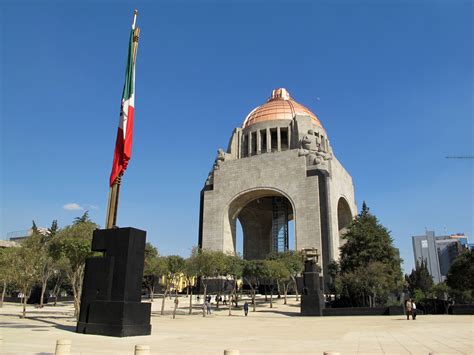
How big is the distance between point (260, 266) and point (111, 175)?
64.8 feet

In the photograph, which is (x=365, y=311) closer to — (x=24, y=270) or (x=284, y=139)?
(x=24, y=270)

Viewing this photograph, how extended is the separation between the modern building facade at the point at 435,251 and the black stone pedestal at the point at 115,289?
14221cm

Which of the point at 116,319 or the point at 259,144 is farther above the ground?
the point at 259,144

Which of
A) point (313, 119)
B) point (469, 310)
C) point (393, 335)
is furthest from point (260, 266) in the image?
point (313, 119)

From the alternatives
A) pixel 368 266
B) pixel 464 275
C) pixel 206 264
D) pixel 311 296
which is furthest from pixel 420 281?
pixel 206 264

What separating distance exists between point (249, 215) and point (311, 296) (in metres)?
33.0

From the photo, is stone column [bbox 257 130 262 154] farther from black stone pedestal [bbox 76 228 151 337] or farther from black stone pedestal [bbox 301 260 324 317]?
black stone pedestal [bbox 76 228 151 337]

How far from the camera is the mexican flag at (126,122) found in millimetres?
14898

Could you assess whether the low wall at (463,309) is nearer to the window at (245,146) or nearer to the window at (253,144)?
the window at (253,144)

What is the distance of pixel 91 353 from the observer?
8148 mm

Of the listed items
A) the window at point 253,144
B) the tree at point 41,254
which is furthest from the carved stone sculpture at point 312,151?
the tree at point 41,254

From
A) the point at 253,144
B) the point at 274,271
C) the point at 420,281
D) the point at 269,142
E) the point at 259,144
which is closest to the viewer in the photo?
the point at 274,271

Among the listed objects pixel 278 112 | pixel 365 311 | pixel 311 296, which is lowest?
pixel 365 311

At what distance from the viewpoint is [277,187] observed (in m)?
46.6
